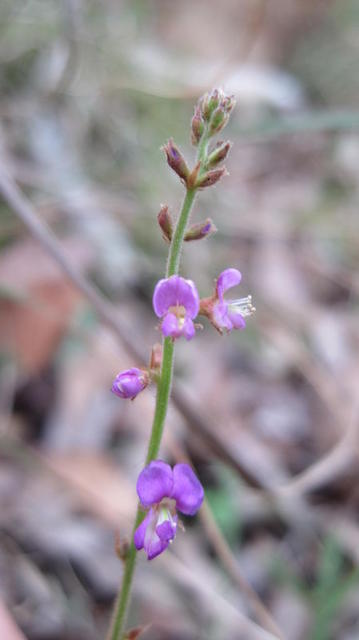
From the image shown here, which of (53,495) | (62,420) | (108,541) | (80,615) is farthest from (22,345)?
(80,615)

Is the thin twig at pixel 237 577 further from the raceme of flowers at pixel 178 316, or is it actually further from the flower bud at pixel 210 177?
the flower bud at pixel 210 177

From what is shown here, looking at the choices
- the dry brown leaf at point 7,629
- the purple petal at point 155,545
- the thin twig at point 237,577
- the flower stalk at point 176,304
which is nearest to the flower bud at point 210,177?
the flower stalk at point 176,304

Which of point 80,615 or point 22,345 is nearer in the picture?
point 80,615

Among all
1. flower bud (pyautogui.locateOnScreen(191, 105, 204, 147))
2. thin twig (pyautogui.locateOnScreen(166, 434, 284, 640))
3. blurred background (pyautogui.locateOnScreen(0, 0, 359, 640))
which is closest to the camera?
flower bud (pyautogui.locateOnScreen(191, 105, 204, 147))

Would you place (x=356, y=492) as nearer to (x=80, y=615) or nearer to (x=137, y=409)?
(x=137, y=409)

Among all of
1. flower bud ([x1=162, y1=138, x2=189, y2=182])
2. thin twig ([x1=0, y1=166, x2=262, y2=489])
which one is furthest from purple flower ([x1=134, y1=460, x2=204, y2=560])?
thin twig ([x1=0, y1=166, x2=262, y2=489])

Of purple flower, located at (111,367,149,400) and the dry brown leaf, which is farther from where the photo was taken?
the dry brown leaf

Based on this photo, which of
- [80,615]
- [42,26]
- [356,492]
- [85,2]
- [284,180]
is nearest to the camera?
[80,615]

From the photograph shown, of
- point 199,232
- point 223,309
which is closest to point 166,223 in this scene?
point 199,232

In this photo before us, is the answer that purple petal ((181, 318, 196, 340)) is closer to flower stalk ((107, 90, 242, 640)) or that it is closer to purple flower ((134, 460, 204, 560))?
flower stalk ((107, 90, 242, 640))
